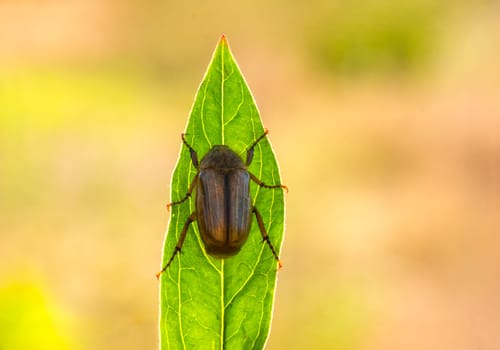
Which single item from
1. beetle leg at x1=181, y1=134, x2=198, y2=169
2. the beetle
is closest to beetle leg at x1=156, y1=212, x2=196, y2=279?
the beetle

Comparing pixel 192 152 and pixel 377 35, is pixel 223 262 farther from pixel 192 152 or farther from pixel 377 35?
pixel 377 35

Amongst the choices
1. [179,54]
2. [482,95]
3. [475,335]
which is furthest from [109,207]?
[482,95]

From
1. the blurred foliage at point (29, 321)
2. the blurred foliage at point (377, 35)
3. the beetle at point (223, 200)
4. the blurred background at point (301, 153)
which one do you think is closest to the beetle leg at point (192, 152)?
the beetle at point (223, 200)

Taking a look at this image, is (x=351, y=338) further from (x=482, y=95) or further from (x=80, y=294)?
(x=482, y=95)

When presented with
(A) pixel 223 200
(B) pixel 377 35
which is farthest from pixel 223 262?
(B) pixel 377 35

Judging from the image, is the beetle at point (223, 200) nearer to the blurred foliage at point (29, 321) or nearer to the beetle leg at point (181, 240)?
the beetle leg at point (181, 240)
